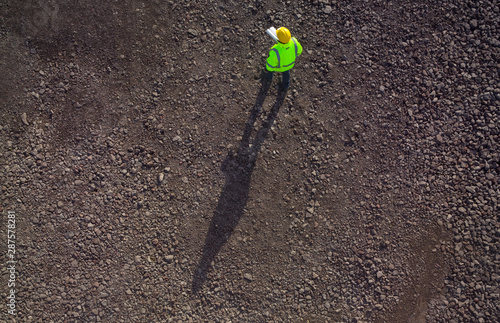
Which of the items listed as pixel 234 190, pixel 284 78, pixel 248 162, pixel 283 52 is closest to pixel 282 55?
pixel 283 52

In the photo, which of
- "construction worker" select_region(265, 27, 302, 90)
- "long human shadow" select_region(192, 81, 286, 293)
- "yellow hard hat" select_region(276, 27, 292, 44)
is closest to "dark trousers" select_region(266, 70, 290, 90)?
"long human shadow" select_region(192, 81, 286, 293)

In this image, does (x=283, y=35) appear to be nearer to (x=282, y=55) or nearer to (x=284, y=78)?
(x=282, y=55)

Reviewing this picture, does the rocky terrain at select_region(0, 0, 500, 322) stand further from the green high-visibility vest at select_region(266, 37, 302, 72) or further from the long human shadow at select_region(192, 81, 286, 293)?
the green high-visibility vest at select_region(266, 37, 302, 72)

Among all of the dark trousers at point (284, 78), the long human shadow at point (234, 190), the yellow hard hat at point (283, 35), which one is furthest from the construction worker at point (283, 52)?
the long human shadow at point (234, 190)

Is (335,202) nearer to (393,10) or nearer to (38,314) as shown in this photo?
(393,10)

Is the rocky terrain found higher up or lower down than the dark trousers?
lower down

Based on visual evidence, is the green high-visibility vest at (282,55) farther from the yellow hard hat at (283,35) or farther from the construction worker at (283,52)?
the yellow hard hat at (283,35)
